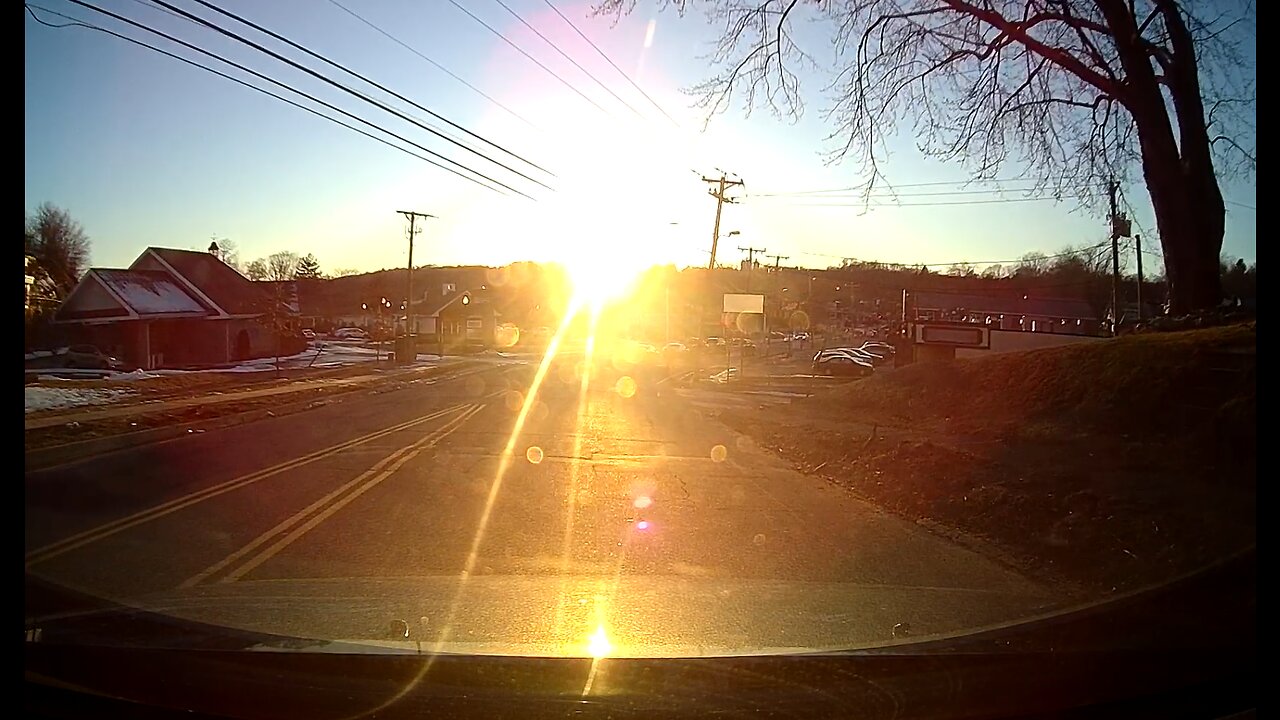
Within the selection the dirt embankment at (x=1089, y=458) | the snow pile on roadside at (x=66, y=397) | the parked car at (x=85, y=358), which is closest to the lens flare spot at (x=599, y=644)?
the dirt embankment at (x=1089, y=458)

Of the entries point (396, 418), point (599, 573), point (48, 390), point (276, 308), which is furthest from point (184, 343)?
point (599, 573)

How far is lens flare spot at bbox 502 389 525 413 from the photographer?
28.0 m

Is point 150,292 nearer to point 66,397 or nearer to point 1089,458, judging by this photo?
point 66,397

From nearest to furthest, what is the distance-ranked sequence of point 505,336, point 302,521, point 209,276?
point 302,521, point 209,276, point 505,336

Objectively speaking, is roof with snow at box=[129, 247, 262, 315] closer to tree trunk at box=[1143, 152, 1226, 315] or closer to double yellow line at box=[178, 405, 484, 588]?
double yellow line at box=[178, 405, 484, 588]

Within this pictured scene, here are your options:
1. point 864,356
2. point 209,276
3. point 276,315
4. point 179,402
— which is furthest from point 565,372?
point 179,402

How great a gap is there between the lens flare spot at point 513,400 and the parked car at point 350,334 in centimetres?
6424

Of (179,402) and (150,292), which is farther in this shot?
(150,292)

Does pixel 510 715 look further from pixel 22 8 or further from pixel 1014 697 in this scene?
pixel 22 8

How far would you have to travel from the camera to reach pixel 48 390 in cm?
2647

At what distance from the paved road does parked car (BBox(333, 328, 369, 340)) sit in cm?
8426

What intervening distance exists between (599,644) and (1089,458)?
9732mm

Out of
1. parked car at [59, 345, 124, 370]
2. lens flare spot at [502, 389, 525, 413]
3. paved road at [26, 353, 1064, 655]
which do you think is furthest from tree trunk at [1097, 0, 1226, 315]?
parked car at [59, 345, 124, 370]

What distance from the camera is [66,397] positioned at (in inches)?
1017
